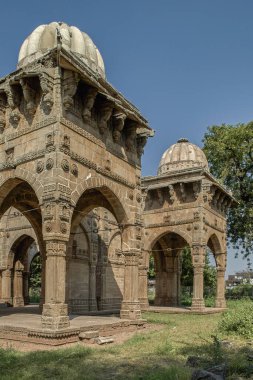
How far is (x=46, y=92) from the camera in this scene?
10.8m

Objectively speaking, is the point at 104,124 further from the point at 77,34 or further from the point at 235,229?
the point at 235,229

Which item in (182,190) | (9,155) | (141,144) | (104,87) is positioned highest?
(104,87)

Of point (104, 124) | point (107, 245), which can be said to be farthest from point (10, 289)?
point (104, 124)

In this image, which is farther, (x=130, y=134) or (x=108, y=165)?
(x=130, y=134)

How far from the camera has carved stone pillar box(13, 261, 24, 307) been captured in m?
21.4

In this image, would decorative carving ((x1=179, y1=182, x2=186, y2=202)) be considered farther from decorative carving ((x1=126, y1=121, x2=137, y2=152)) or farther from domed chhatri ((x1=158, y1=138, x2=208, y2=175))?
decorative carving ((x1=126, y1=121, x2=137, y2=152))

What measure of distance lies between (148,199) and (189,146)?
4.47 metres

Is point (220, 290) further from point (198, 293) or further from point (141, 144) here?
point (141, 144)

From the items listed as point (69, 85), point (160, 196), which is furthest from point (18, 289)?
point (69, 85)

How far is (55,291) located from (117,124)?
572cm

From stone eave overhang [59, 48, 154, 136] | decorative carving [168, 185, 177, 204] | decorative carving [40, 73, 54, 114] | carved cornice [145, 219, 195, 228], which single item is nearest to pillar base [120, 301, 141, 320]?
stone eave overhang [59, 48, 154, 136]

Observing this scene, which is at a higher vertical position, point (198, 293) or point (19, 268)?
point (19, 268)

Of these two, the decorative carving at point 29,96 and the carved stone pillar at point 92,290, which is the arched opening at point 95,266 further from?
the decorative carving at point 29,96

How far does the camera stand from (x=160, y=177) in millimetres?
21469
